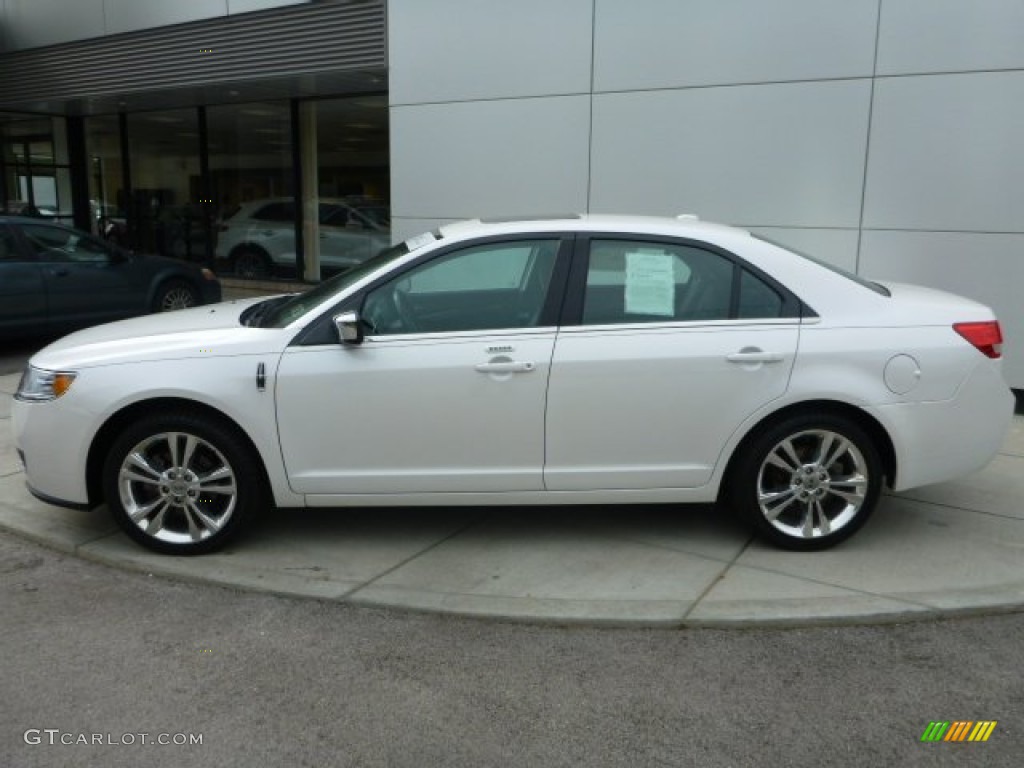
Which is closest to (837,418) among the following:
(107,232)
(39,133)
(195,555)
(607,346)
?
(607,346)

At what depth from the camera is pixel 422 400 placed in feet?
14.1

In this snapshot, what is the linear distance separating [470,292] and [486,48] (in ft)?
18.9

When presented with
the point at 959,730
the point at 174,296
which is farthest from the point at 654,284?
the point at 174,296

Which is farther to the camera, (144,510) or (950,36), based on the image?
(950,36)

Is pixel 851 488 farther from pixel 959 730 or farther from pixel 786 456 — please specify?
pixel 959 730

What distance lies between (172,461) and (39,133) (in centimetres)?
1662

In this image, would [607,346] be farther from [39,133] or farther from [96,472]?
[39,133]

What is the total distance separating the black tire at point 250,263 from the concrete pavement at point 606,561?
10292 mm

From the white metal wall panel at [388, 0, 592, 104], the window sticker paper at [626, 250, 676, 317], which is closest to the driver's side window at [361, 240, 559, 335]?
the window sticker paper at [626, 250, 676, 317]

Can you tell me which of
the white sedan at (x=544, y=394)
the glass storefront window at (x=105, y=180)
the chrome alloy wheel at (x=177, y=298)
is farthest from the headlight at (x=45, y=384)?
the glass storefront window at (x=105, y=180)

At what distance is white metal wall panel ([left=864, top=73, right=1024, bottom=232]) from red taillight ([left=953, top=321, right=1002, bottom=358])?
137 inches

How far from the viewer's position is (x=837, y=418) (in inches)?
173

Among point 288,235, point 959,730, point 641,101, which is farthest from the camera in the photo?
point 288,235

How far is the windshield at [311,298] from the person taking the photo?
4.52 m
